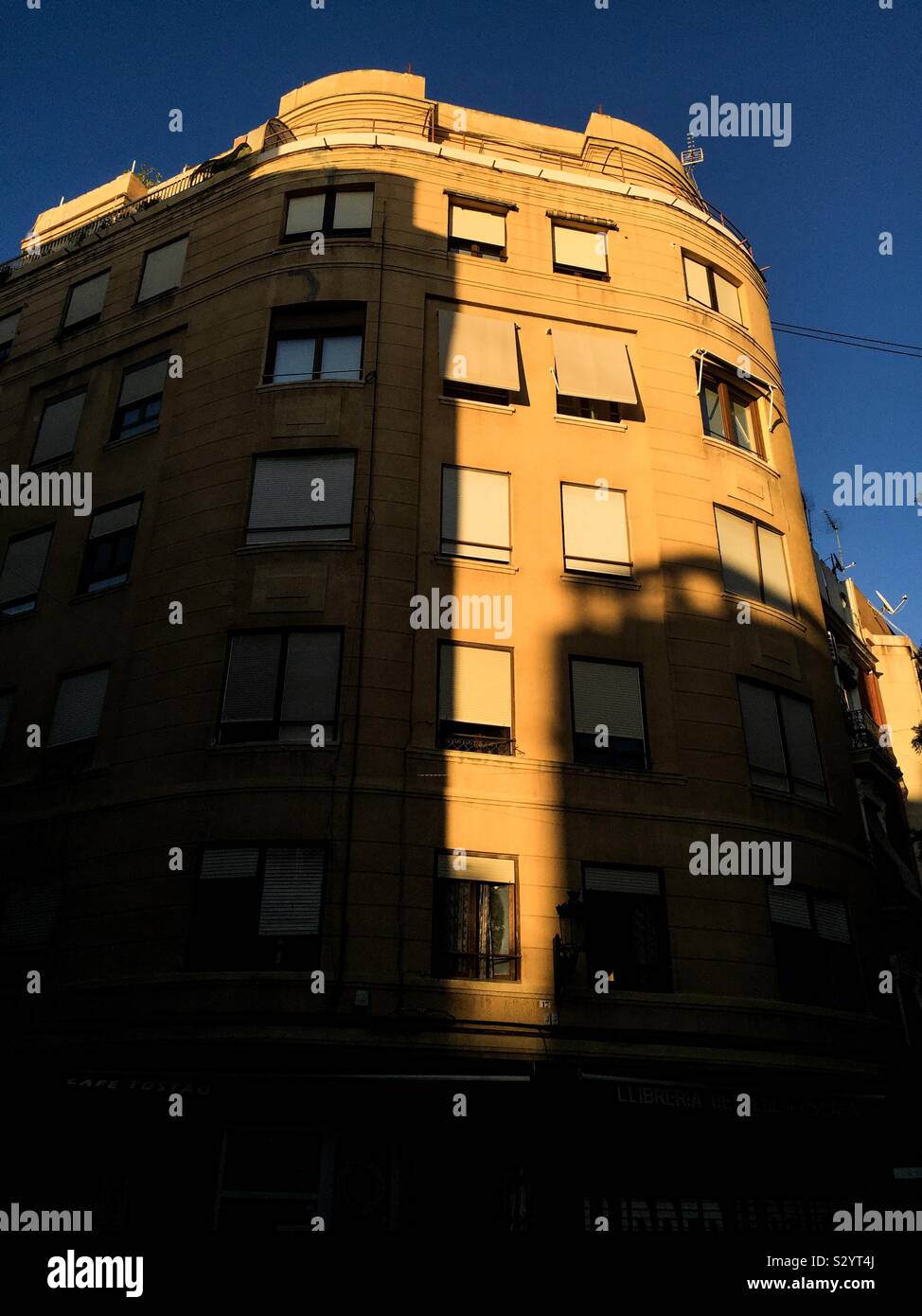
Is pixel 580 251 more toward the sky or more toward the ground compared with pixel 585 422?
more toward the sky

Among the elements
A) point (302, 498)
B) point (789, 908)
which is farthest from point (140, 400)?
point (789, 908)

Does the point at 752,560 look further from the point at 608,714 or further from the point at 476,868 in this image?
the point at 476,868

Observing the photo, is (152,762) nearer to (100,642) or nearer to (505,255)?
(100,642)

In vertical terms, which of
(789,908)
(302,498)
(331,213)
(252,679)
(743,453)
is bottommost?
(789,908)

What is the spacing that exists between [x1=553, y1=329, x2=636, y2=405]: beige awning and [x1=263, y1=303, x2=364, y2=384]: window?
4.23 metres

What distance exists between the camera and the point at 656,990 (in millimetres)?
14547

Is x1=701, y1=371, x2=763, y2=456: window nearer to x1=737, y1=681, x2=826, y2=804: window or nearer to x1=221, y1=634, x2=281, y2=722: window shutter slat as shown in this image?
x1=737, y1=681, x2=826, y2=804: window

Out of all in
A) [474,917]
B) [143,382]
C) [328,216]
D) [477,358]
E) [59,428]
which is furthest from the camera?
[59,428]

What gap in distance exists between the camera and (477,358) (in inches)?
770

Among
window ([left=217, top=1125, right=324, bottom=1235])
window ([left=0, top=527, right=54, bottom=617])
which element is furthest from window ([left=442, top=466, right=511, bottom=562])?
window ([left=217, top=1125, right=324, bottom=1235])

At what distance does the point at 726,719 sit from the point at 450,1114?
8.13 metres

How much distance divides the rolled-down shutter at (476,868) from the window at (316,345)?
10007mm

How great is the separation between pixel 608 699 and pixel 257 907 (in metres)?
6.83
